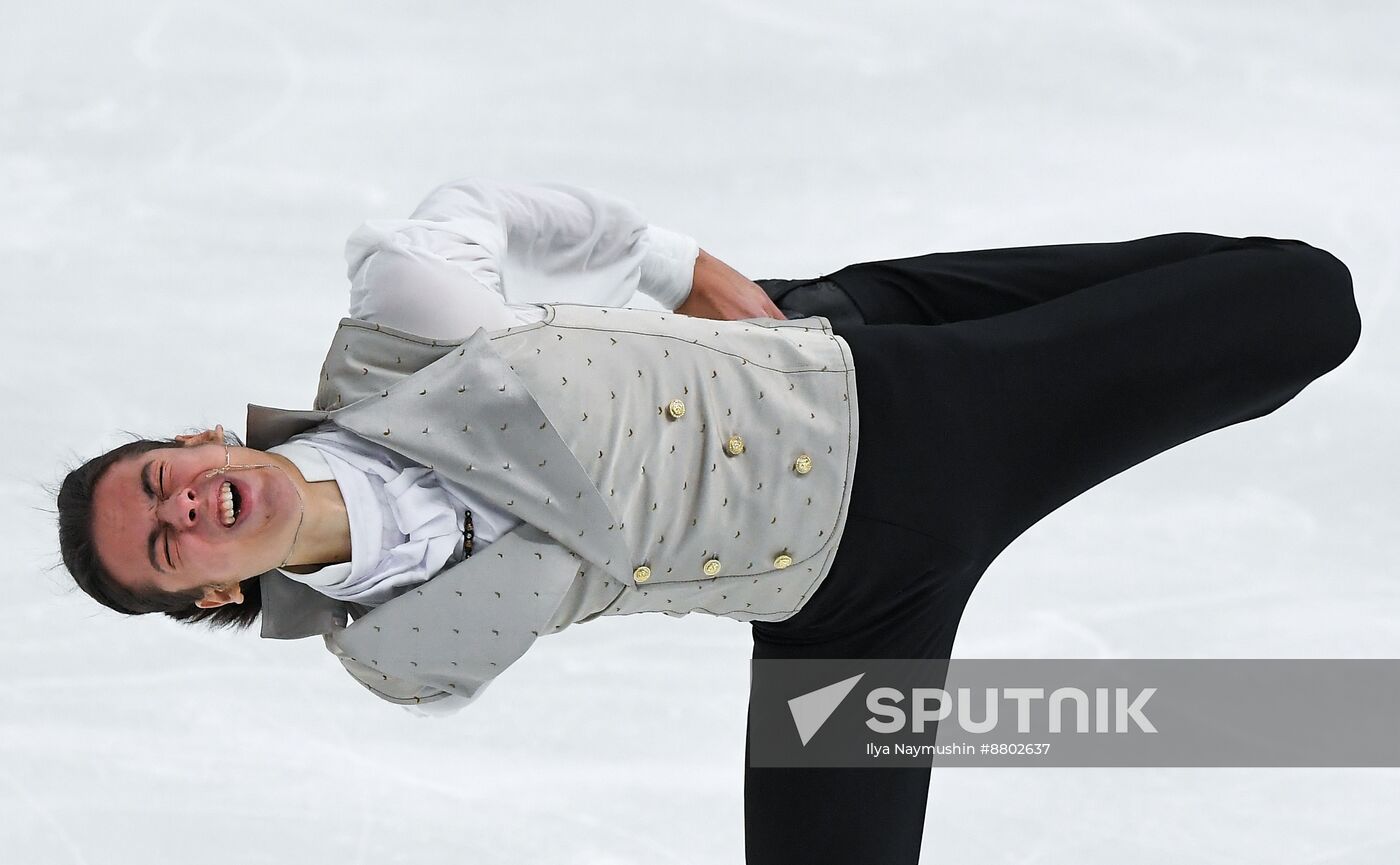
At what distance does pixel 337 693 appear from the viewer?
9.98 feet

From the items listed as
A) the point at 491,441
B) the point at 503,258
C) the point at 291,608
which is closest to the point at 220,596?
the point at 291,608

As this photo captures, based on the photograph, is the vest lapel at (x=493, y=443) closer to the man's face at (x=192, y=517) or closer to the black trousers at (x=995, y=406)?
the man's face at (x=192, y=517)

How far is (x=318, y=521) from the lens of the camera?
1.95m

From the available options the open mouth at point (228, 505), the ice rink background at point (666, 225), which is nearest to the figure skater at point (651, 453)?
the open mouth at point (228, 505)

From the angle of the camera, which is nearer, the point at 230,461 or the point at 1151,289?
the point at 230,461

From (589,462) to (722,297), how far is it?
0.43m

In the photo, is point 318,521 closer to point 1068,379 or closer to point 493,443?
point 493,443

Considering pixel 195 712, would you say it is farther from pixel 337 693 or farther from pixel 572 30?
pixel 572 30

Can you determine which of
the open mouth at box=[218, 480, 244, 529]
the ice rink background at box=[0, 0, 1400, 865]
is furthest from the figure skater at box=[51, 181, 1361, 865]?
the ice rink background at box=[0, 0, 1400, 865]

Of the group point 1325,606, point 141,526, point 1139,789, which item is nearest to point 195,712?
point 141,526

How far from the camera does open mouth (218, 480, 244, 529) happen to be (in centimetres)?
192

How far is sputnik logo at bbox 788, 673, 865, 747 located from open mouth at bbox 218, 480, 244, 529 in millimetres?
818

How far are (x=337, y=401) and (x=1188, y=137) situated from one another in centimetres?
217

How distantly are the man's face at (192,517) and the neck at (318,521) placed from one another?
1 cm
